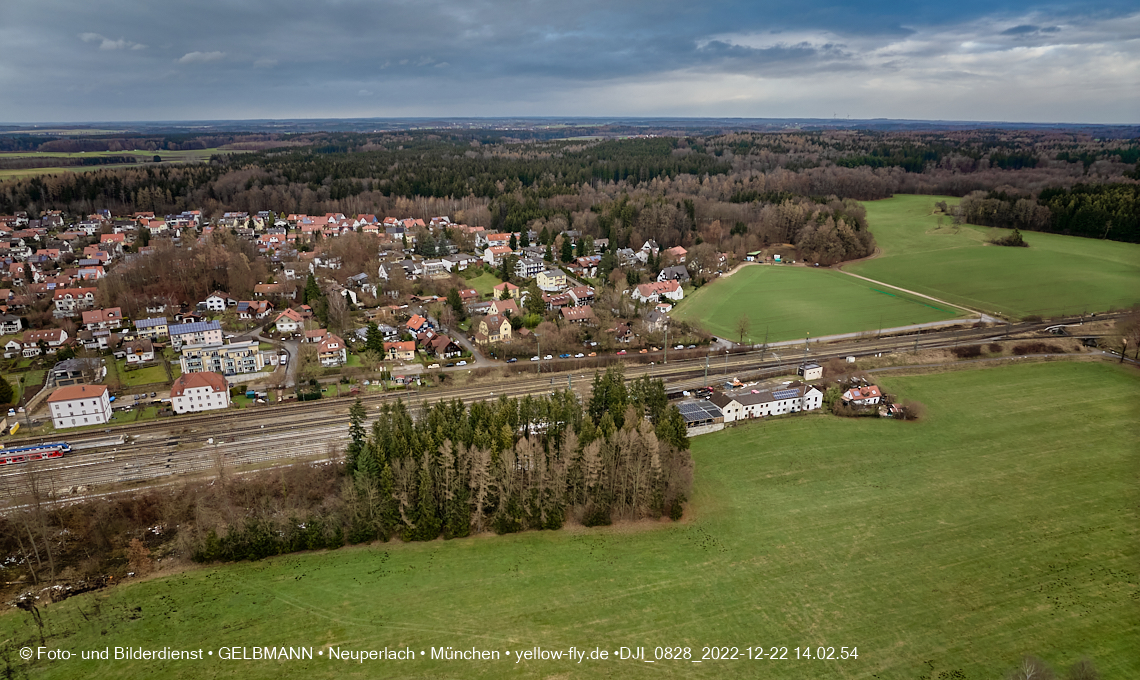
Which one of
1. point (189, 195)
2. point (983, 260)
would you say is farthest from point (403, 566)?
point (189, 195)

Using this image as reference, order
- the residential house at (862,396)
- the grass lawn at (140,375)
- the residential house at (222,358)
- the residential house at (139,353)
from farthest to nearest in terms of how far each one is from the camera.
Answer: the residential house at (139,353) < the residential house at (222,358) < the grass lawn at (140,375) < the residential house at (862,396)

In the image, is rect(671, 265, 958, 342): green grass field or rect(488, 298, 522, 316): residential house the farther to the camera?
rect(671, 265, 958, 342): green grass field

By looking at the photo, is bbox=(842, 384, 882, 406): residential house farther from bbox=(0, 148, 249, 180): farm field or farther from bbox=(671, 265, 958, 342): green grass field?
bbox=(0, 148, 249, 180): farm field

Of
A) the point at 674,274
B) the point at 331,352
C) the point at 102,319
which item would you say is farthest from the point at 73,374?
the point at 674,274

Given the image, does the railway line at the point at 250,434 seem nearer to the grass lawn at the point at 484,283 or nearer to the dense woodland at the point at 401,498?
the dense woodland at the point at 401,498

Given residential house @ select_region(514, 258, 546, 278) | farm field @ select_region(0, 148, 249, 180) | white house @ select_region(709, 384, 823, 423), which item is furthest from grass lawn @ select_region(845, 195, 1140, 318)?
farm field @ select_region(0, 148, 249, 180)

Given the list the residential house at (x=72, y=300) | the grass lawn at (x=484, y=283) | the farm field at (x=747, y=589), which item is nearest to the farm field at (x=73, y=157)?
the residential house at (x=72, y=300)

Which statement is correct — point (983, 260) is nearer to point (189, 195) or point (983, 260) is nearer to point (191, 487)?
point (191, 487)
